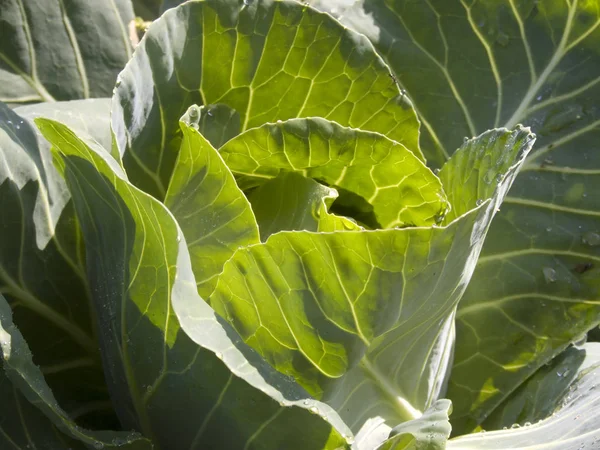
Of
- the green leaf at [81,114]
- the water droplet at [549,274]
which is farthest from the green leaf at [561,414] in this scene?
the green leaf at [81,114]

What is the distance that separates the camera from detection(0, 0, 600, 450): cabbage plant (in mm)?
909

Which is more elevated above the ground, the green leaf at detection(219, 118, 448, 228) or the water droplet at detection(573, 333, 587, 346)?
the green leaf at detection(219, 118, 448, 228)

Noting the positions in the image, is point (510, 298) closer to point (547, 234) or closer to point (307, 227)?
point (547, 234)

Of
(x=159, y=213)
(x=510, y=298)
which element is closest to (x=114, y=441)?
(x=159, y=213)

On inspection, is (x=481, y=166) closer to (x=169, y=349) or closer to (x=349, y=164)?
(x=349, y=164)

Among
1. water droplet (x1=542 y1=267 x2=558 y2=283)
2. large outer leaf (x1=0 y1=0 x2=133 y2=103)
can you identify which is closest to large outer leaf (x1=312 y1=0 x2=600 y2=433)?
water droplet (x1=542 y1=267 x2=558 y2=283)

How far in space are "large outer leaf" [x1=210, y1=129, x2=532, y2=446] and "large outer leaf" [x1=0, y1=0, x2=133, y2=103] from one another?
0.77 meters

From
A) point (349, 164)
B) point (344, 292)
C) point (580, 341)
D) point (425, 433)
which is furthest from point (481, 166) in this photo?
point (580, 341)

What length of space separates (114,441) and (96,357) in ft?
1.22

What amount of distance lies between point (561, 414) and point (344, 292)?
56 cm

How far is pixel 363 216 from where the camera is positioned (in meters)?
1.33

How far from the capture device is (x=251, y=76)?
1.29m

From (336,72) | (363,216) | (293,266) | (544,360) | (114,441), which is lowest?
(544,360)

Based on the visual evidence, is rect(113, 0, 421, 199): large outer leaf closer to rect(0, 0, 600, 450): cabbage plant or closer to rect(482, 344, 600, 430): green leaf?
rect(0, 0, 600, 450): cabbage plant
